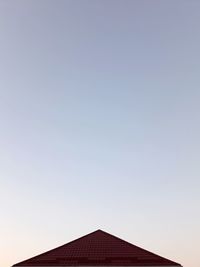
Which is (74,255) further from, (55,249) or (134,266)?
(134,266)

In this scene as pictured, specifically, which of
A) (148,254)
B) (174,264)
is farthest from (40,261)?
(174,264)

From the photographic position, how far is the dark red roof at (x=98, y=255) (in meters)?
28.6

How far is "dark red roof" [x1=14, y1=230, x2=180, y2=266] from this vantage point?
94.0 ft

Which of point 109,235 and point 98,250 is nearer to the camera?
point 98,250

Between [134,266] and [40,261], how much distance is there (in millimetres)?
7290

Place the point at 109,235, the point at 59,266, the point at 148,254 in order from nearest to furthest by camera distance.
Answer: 1. the point at 59,266
2. the point at 148,254
3. the point at 109,235

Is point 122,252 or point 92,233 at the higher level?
point 92,233

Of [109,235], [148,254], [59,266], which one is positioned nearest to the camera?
[59,266]

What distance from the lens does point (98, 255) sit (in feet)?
96.9

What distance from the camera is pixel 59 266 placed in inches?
1111

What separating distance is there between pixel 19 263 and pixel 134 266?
8.97 metres

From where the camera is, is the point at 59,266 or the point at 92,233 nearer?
the point at 59,266

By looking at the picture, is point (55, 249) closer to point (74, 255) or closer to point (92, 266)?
point (74, 255)

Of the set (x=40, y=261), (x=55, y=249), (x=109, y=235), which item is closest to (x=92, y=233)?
(x=109, y=235)
